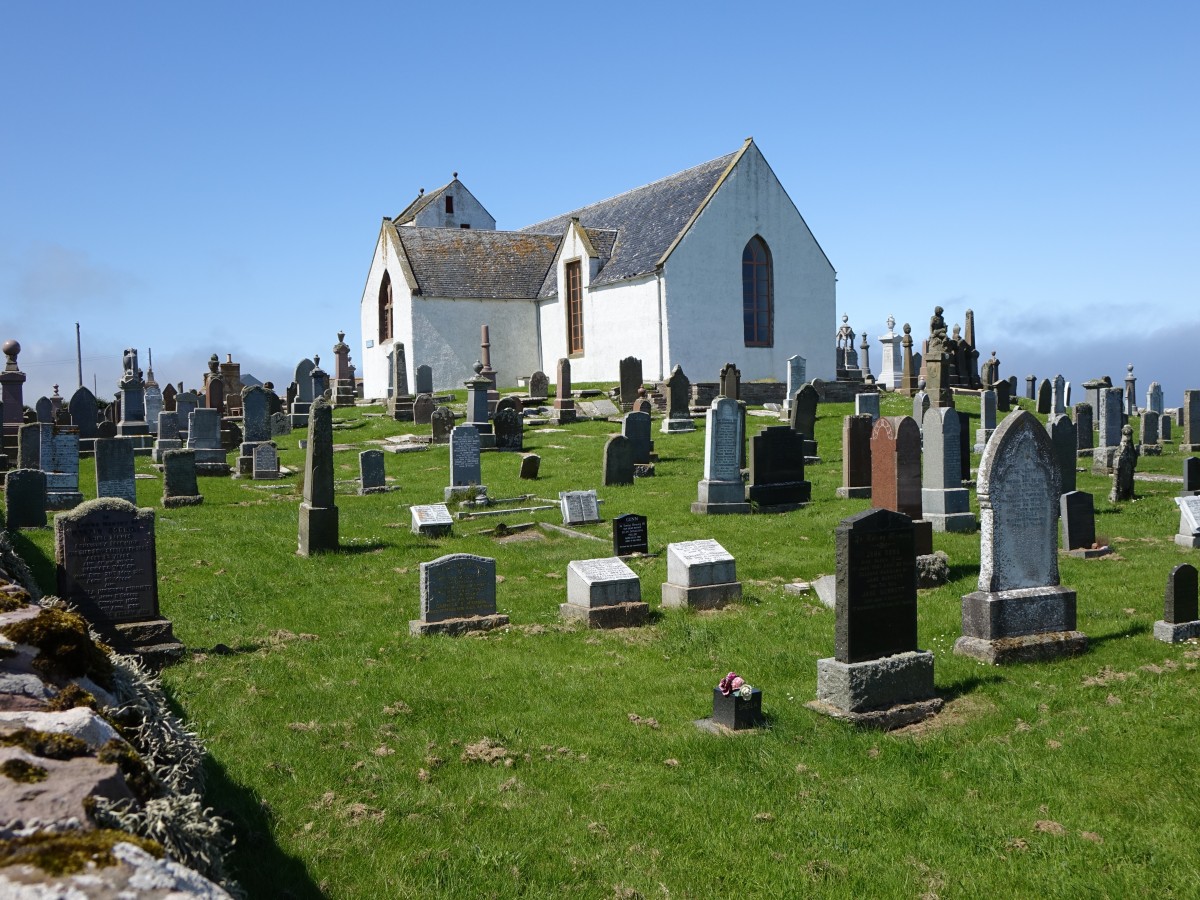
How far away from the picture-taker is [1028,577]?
930cm

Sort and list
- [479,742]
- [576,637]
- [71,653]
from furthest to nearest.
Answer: [576,637], [479,742], [71,653]

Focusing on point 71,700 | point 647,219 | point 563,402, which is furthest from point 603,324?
point 71,700

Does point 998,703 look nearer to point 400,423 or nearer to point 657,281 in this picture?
point 400,423

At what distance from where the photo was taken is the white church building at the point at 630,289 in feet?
125

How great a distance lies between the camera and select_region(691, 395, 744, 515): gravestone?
1741cm

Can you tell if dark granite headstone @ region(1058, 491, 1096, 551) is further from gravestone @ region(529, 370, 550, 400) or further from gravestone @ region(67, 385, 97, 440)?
gravestone @ region(67, 385, 97, 440)

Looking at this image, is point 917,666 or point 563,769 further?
point 917,666

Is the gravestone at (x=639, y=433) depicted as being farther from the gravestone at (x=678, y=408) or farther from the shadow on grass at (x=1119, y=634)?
the shadow on grass at (x=1119, y=634)

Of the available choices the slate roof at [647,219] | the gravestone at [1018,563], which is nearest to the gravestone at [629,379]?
the slate roof at [647,219]

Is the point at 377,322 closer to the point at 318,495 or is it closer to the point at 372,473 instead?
the point at 372,473

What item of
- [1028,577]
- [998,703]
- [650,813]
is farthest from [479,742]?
[1028,577]

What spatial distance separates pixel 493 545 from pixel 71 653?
423 inches

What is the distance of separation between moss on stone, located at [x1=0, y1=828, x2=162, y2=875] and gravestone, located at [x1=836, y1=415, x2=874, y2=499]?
16.6 metres

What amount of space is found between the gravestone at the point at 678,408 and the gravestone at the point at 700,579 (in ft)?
55.9
